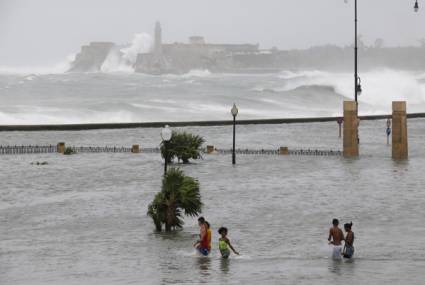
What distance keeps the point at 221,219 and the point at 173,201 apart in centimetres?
205

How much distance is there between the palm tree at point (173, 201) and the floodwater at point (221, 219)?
461 millimetres

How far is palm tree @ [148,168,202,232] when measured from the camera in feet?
83.1

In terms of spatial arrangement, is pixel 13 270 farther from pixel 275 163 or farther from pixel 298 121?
pixel 298 121

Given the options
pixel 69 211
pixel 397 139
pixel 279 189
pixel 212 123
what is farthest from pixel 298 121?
pixel 69 211

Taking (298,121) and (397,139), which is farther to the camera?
(298,121)

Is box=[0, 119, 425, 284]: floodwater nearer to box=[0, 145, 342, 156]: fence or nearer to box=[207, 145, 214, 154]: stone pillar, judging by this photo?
box=[207, 145, 214, 154]: stone pillar

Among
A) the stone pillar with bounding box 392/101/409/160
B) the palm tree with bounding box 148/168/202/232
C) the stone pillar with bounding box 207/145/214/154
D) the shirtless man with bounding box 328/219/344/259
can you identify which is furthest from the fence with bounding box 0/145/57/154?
the shirtless man with bounding box 328/219/344/259

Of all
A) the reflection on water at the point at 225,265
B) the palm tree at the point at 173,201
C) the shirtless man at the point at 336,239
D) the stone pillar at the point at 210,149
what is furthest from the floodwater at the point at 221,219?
the stone pillar at the point at 210,149

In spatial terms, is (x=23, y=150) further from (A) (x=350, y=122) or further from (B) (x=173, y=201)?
(B) (x=173, y=201)

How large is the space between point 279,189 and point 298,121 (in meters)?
42.6

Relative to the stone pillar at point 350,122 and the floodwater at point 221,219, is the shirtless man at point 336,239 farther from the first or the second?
the stone pillar at point 350,122

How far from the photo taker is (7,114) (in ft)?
328

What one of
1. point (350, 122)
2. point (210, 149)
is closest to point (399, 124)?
point (350, 122)

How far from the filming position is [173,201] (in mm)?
25422
